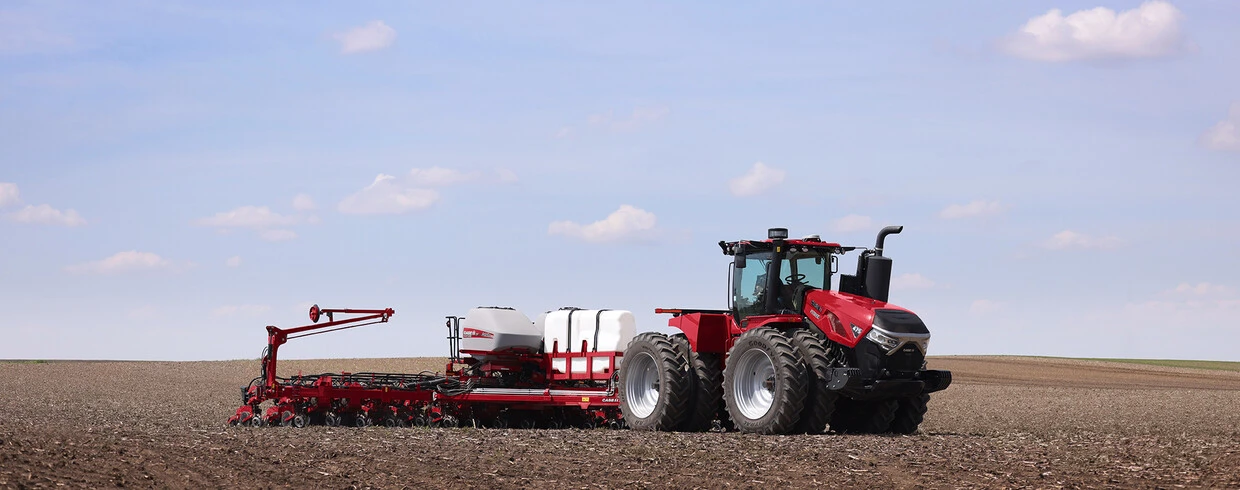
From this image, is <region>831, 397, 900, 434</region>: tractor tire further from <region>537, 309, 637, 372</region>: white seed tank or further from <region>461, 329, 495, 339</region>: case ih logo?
<region>461, 329, 495, 339</region>: case ih logo

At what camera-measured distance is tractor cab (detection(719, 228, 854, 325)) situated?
17.1 metres

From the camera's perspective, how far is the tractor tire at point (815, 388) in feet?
51.6

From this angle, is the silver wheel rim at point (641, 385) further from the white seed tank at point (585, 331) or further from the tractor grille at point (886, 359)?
the tractor grille at point (886, 359)

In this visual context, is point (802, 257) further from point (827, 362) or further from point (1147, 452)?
point (1147, 452)

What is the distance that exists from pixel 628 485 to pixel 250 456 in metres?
4.17

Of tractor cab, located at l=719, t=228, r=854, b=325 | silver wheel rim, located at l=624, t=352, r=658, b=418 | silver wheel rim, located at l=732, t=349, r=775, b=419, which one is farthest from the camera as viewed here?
silver wheel rim, located at l=624, t=352, r=658, b=418

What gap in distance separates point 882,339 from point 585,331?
19.3 feet

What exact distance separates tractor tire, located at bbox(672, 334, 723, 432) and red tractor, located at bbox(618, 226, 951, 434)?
0.05 ft

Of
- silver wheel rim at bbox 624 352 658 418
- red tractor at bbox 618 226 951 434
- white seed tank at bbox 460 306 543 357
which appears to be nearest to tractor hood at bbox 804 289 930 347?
red tractor at bbox 618 226 951 434

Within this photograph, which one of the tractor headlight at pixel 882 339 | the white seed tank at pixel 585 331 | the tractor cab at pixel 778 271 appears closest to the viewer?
the tractor headlight at pixel 882 339

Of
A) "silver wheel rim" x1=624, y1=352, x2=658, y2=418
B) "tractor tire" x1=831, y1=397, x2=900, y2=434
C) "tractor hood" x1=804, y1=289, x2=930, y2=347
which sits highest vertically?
"tractor hood" x1=804, y1=289, x2=930, y2=347

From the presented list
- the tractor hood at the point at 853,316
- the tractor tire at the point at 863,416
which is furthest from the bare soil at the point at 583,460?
the tractor tire at the point at 863,416

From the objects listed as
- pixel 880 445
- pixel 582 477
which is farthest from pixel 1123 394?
pixel 582 477

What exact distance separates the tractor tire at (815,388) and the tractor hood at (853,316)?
0.40 m
